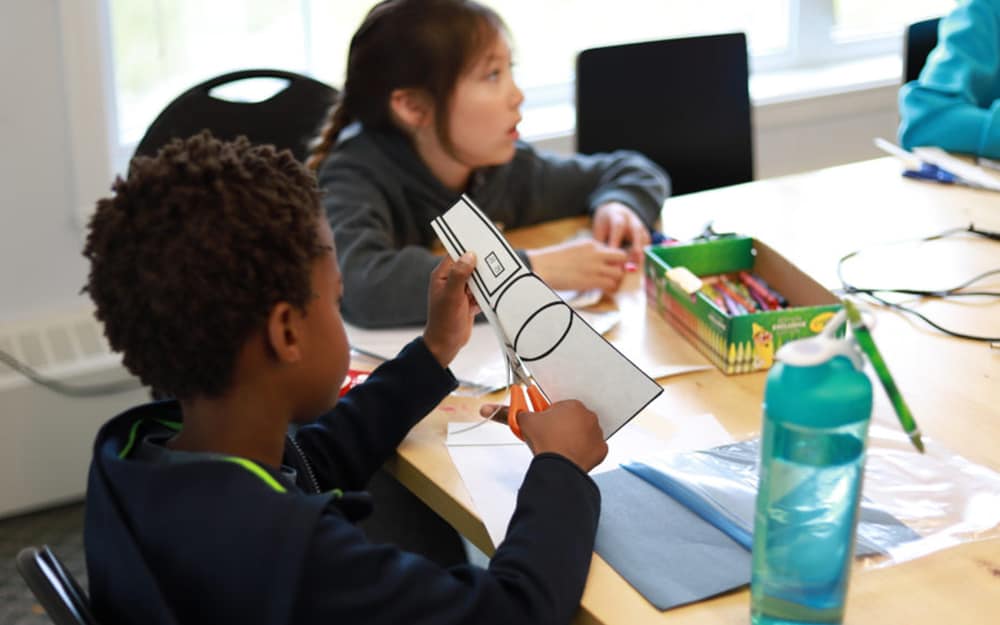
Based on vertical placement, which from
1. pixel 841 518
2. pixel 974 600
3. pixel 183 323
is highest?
pixel 183 323

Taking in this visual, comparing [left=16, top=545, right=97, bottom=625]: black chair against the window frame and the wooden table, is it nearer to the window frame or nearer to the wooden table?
the wooden table

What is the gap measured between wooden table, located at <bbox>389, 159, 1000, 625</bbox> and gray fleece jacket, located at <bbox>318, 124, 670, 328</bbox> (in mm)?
62

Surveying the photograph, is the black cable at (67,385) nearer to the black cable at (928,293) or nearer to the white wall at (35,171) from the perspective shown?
the white wall at (35,171)

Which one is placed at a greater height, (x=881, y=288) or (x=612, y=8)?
(x=612, y=8)

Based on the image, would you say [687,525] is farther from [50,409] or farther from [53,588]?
[50,409]

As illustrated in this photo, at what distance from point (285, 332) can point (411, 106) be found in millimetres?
916

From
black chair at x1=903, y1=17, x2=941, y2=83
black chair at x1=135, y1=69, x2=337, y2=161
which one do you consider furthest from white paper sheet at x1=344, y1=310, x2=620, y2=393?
black chair at x1=903, y1=17, x2=941, y2=83

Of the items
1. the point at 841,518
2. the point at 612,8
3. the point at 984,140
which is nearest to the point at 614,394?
the point at 841,518

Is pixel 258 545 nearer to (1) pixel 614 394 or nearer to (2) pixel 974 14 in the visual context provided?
(1) pixel 614 394

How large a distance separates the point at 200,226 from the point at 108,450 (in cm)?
20

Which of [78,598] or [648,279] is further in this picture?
[648,279]

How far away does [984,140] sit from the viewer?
2059 mm

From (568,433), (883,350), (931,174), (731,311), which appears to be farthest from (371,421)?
(931,174)

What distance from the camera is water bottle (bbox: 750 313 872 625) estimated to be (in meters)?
0.79
